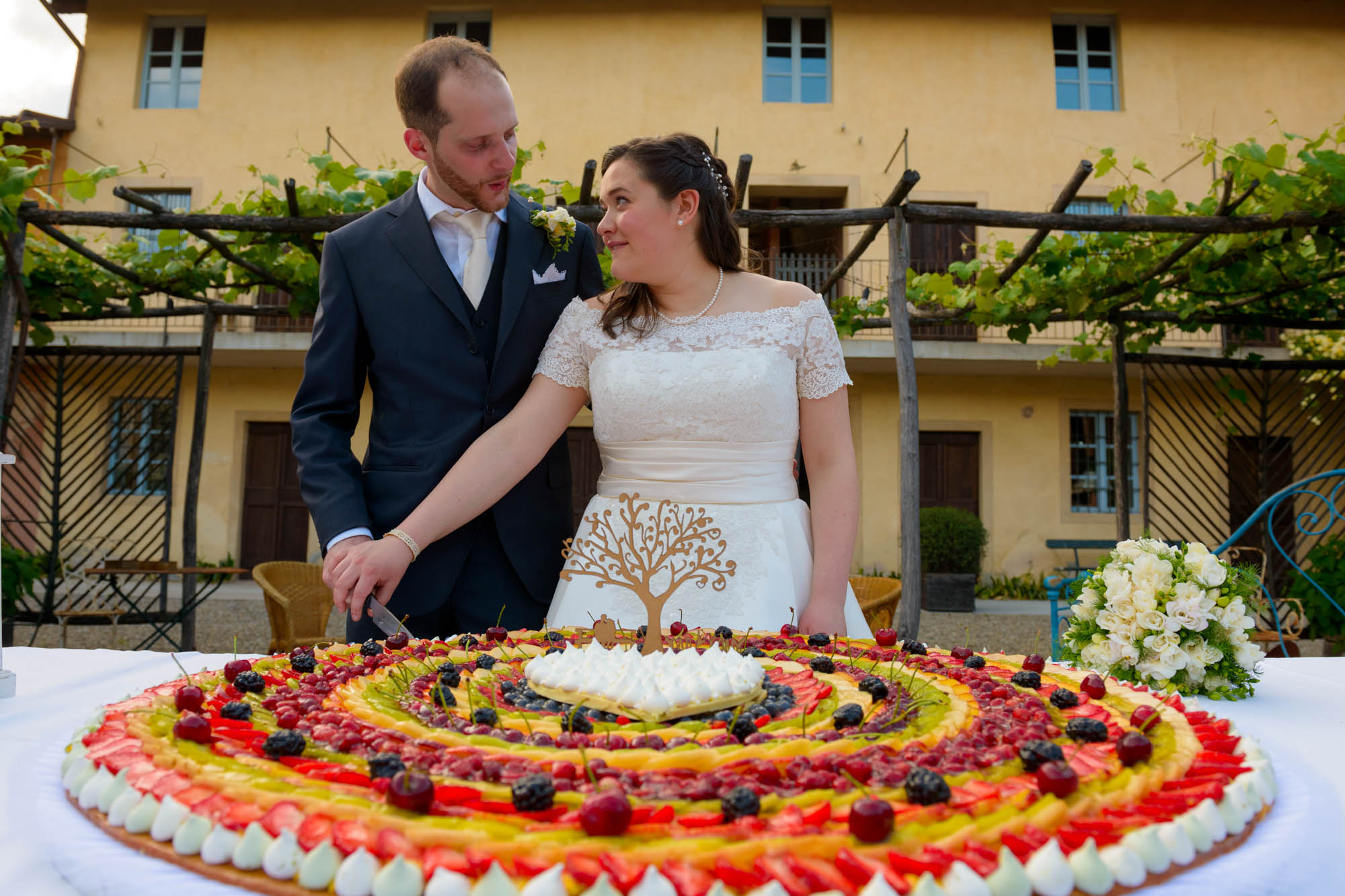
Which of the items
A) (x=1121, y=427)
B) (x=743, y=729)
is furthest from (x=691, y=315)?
(x=1121, y=427)

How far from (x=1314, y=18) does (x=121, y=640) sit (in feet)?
57.7

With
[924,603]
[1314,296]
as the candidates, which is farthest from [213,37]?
[1314,296]

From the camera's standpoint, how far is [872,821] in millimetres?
807

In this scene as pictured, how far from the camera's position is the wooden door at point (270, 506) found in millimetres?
14594

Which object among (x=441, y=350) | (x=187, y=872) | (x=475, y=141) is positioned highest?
(x=475, y=141)

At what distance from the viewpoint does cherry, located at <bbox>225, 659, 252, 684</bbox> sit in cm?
150

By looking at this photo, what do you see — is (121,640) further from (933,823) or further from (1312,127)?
(1312,127)

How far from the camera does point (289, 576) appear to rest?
19.7ft

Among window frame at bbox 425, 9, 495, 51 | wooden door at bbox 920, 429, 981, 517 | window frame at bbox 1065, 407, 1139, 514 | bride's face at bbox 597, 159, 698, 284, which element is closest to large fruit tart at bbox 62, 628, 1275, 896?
bride's face at bbox 597, 159, 698, 284

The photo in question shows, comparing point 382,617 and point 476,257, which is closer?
point 382,617

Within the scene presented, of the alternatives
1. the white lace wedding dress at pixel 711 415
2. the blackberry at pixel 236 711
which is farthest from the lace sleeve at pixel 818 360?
the blackberry at pixel 236 711

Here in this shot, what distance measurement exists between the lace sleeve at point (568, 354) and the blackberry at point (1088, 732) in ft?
5.24

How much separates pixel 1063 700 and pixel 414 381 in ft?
5.50

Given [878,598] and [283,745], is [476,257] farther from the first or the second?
[878,598]
